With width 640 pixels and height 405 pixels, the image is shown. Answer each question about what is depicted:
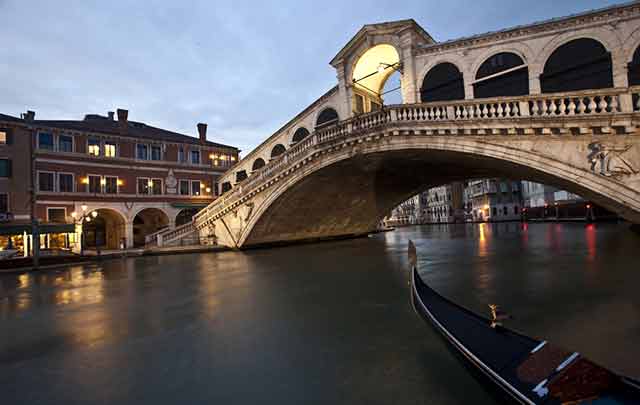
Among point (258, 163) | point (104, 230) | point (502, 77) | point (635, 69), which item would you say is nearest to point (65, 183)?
point (104, 230)

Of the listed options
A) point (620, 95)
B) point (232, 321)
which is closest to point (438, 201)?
point (620, 95)

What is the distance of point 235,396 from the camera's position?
298 centimetres

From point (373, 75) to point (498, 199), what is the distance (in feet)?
161

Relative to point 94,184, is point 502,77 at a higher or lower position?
higher

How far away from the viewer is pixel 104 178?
939 inches

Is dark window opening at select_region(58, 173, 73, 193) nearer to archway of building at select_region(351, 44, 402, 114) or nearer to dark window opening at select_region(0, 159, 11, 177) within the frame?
dark window opening at select_region(0, 159, 11, 177)

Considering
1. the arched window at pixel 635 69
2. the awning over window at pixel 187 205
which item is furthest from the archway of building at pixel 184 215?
the arched window at pixel 635 69

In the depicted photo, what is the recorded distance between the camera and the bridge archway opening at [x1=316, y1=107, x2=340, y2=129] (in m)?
17.8

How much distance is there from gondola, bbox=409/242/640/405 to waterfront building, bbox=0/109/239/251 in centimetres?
2441

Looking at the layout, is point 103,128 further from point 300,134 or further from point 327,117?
point 327,117

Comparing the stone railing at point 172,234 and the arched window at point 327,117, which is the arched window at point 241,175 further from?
the arched window at point 327,117

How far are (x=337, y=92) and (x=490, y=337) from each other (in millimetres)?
16377

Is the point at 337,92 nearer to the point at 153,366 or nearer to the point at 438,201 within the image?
the point at 153,366

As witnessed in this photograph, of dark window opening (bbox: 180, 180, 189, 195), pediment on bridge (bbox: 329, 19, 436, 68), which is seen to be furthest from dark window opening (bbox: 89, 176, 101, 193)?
pediment on bridge (bbox: 329, 19, 436, 68)
